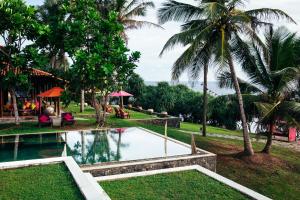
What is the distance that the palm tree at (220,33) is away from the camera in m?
12.0

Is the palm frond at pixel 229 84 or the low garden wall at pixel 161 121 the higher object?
the palm frond at pixel 229 84

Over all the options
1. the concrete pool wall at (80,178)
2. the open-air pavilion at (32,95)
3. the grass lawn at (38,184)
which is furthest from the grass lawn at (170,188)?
the open-air pavilion at (32,95)

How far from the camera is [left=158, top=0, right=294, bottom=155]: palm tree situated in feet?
39.3

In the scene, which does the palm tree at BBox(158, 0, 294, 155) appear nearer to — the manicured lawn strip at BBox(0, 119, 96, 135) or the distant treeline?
the manicured lawn strip at BBox(0, 119, 96, 135)

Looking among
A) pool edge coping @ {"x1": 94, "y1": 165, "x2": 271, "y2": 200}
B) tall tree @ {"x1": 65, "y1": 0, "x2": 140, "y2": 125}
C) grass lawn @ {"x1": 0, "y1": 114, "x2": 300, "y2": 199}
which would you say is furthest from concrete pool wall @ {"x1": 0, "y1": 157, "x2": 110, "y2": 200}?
tall tree @ {"x1": 65, "y1": 0, "x2": 140, "y2": 125}

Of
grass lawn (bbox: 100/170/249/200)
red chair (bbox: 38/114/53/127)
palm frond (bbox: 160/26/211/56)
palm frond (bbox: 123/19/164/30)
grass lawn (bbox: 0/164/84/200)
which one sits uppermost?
palm frond (bbox: 123/19/164/30)

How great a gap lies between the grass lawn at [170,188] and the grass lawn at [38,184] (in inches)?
36.4

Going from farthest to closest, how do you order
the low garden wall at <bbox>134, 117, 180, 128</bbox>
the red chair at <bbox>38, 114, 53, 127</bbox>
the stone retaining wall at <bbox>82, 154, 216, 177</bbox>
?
the low garden wall at <bbox>134, 117, 180, 128</bbox> → the red chair at <bbox>38, 114, 53, 127</bbox> → the stone retaining wall at <bbox>82, 154, 216, 177</bbox>

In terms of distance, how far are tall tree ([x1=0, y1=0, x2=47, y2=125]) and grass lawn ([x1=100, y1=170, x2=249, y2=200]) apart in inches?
403

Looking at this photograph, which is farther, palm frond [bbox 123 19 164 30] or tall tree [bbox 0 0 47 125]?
palm frond [bbox 123 19 164 30]

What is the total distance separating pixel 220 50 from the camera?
1156 cm

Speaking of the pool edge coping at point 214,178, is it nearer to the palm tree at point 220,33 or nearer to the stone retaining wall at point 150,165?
the stone retaining wall at point 150,165

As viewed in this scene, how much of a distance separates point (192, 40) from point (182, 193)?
25.6ft

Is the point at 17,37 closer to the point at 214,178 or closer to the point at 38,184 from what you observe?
the point at 38,184
